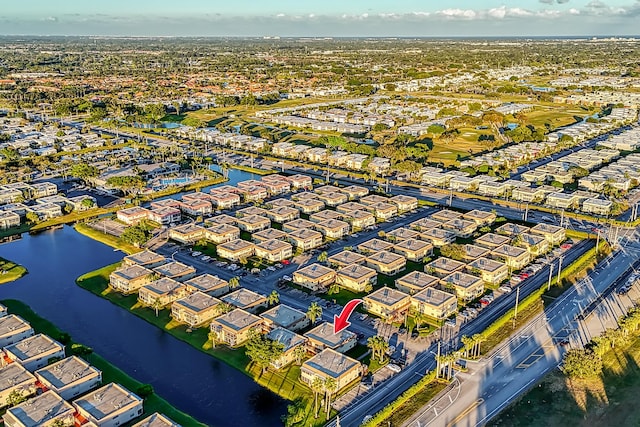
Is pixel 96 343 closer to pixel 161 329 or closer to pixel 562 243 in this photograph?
pixel 161 329

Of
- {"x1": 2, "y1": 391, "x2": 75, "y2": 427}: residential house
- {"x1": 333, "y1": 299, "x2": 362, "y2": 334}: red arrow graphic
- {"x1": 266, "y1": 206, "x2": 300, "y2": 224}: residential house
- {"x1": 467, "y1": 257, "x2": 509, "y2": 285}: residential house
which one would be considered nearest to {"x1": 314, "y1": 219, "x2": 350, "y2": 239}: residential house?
{"x1": 266, "y1": 206, "x2": 300, "y2": 224}: residential house

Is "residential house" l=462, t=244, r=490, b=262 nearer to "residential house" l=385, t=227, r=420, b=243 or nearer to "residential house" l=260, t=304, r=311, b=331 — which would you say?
"residential house" l=385, t=227, r=420, b=243

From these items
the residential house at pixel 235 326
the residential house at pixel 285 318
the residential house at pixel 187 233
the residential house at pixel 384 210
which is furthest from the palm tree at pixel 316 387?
the residential house at pixel 384 210

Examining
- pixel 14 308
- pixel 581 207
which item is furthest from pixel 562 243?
pixel 14 308

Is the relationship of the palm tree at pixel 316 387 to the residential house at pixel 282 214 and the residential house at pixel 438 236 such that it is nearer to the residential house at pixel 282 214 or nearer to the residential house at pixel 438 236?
the residential house at pixel 438 236

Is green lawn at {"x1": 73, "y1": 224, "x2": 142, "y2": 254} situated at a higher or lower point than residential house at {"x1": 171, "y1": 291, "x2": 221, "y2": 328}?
lower

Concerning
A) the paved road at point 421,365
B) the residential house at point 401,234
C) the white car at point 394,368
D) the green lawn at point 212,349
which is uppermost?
the residential house at point 401,234

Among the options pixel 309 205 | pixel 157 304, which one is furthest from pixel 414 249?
pixel 157 304
